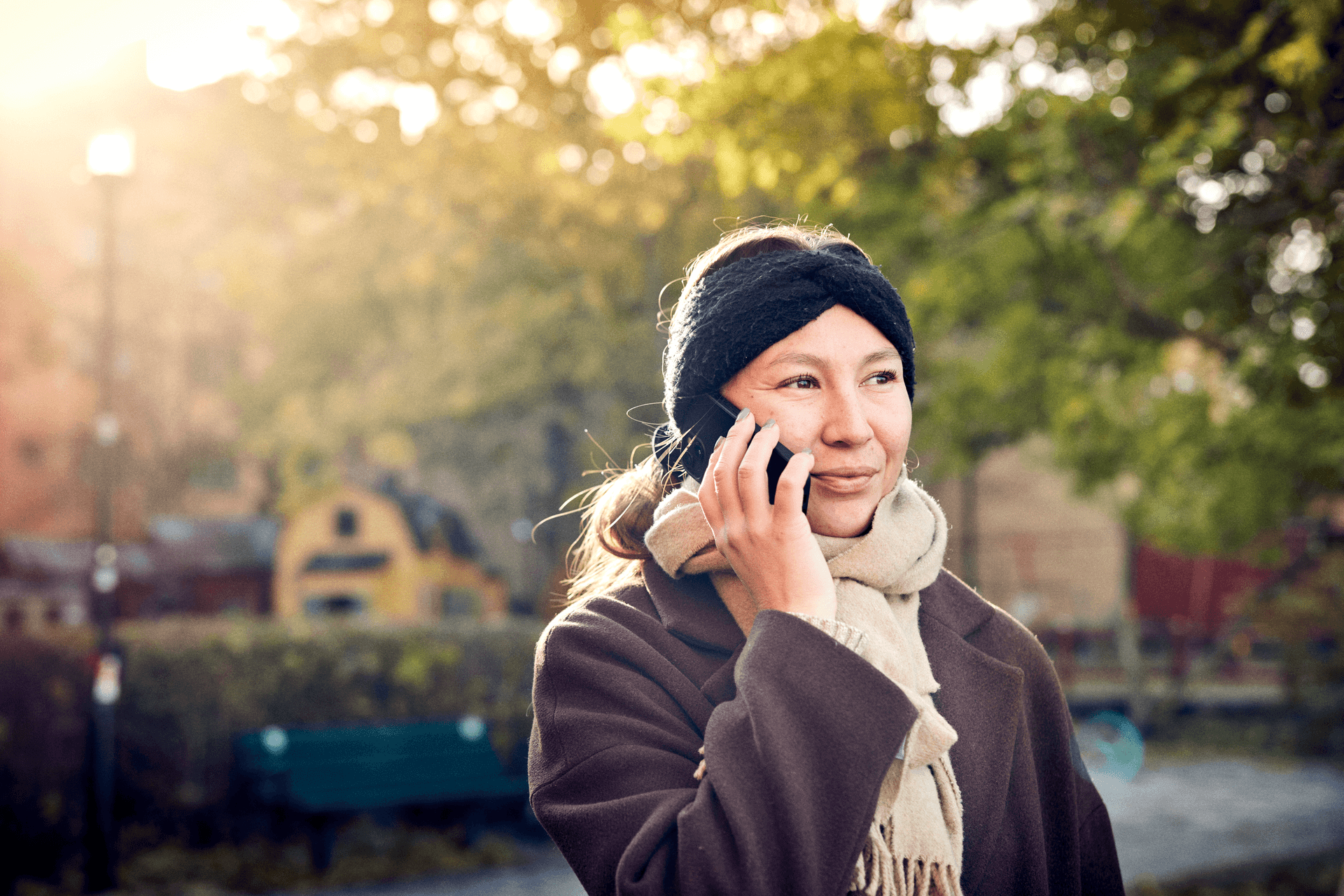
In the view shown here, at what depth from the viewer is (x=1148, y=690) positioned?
18062 mm

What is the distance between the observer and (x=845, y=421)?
176cm

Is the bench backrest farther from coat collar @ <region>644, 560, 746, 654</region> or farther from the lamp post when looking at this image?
coat collar @ <region>644, 560, 746, 654</region>

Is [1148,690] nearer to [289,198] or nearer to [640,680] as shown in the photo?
[289,198]

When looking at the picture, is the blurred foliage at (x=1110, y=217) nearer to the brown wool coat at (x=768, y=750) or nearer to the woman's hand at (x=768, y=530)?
the brown wool coat at (x=768, y=750)

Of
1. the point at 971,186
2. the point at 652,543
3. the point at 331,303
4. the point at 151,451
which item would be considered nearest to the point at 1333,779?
the point at 971,186

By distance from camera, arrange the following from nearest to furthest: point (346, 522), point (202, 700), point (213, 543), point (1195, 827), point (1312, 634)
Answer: point (202, 700)
point (1195, 827)
point (1312, 634)
point (346, 522)
point (213, 543)

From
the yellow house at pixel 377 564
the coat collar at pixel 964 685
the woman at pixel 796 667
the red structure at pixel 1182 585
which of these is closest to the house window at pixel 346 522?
the yellow house at pixel 377 564

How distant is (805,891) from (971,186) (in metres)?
7.22

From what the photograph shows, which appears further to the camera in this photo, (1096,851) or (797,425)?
(1096,851)

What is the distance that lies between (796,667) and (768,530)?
0.21m

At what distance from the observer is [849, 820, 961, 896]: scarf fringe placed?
1660mm

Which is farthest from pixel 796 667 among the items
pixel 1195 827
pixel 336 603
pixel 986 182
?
pixel 336 603

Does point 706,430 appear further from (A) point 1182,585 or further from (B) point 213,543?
(A) point 1182,585

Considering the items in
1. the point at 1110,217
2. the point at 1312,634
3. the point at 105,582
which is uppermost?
the point at 1110,217
